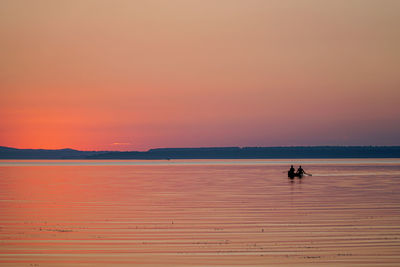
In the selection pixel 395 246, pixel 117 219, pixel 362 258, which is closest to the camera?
pixel 362 258

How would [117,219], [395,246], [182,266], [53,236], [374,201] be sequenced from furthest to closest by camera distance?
[374,201]
[117,219]
[53,236]
[395,246]
[182,266]

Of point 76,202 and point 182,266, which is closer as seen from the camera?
point 182,266

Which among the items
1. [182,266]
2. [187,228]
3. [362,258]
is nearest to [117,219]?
[187,228]

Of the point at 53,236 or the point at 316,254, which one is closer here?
the point at 316,254

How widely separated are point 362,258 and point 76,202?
1759 cm

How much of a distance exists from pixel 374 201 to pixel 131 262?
57.9 feet

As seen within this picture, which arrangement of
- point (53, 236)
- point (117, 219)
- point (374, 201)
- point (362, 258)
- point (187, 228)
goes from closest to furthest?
point (362, 258)
point (53, 236)
point (187, 228)
point (117, 219)
point (374, 201)

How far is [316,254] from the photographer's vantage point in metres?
13.4

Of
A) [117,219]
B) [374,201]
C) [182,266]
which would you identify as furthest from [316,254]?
[374,201]

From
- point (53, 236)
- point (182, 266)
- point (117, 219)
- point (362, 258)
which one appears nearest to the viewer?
point (182, 266)

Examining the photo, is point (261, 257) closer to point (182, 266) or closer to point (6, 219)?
point (182, 266)

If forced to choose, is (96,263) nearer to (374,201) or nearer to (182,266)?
(182,266)

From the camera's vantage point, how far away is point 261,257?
13.1 meters

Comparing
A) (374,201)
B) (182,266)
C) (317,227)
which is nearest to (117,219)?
(317,227)
